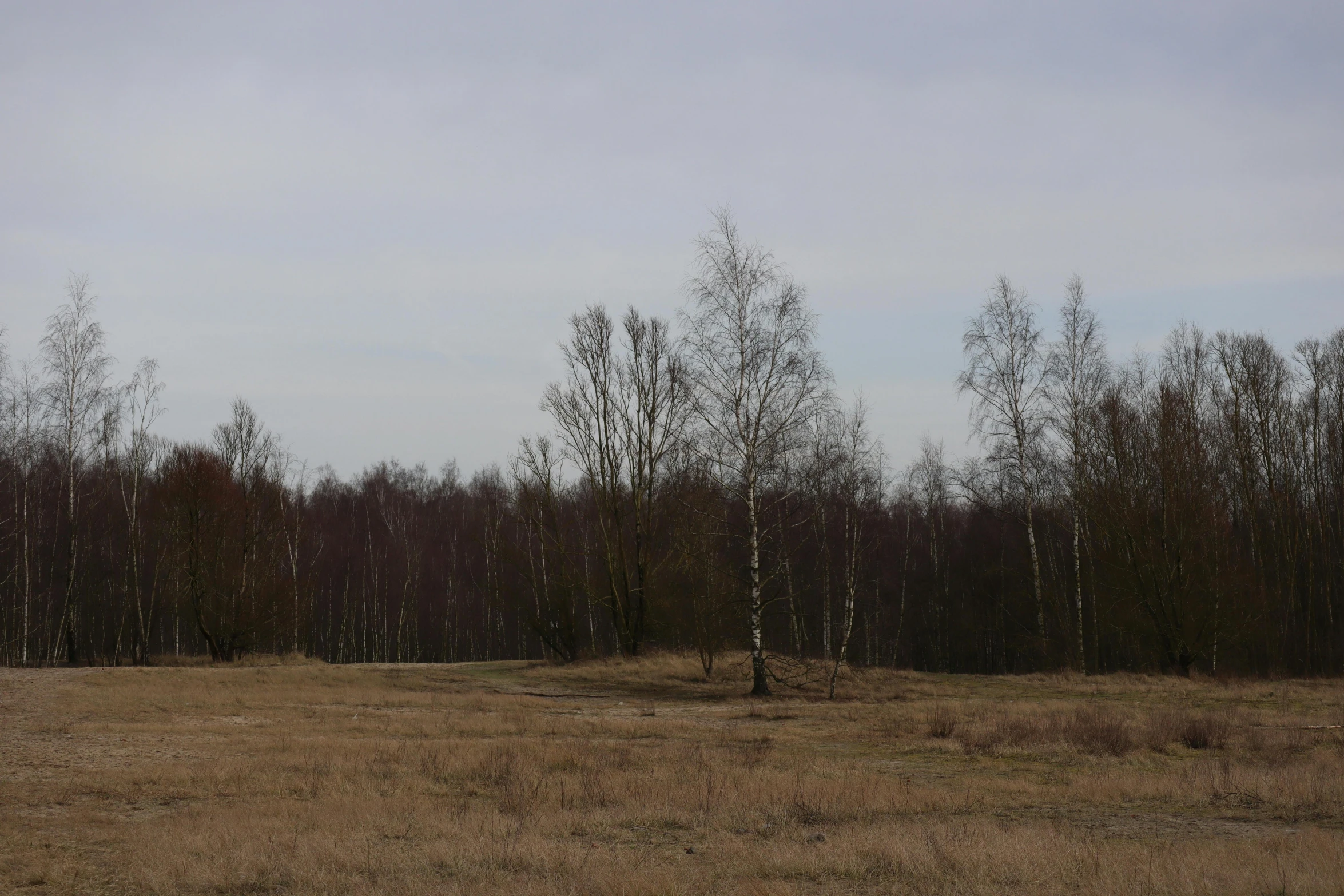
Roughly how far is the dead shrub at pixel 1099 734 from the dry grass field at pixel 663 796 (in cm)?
7

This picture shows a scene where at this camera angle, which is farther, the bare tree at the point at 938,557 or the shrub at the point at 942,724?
the bare tree at the point at 938,557

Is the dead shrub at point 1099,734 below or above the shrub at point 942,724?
above

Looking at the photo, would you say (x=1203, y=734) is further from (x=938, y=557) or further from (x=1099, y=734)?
(x=938, y=557)

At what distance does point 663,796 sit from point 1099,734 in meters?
8.68

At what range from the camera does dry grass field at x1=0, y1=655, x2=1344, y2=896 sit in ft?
23.4

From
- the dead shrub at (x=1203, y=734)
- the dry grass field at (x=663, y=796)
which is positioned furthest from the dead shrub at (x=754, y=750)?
the dead shrub at (x=1203, y=734)

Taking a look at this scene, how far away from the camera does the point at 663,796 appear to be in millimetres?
10898

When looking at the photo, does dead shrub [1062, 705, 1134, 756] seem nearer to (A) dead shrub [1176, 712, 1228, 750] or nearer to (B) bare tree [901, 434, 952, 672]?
(A) dead shrub [1176, 712, 1228, 750]

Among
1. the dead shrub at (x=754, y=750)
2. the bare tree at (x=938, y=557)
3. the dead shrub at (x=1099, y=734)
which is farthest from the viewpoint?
the bare tree at (x=938, y=557)

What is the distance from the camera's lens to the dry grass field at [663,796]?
7.14 metres

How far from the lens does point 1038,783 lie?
40.0ft

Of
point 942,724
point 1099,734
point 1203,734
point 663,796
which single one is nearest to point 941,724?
point 942,724

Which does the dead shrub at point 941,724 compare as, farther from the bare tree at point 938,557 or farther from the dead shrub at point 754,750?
the bare tree at point 938,557

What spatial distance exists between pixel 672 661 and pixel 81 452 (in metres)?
27.2
